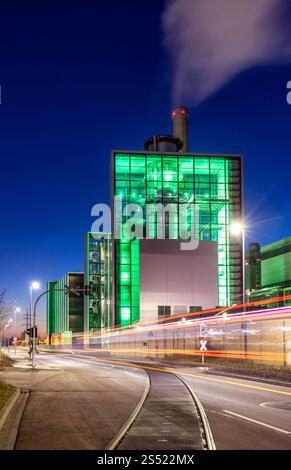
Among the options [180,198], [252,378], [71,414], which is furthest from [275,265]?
[71,414]

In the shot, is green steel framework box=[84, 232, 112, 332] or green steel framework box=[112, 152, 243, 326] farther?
green steel framework box=[84, 232, 112, 332]

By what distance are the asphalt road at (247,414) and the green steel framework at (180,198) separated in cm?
6065

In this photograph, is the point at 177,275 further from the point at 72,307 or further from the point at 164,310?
the point at 72,307

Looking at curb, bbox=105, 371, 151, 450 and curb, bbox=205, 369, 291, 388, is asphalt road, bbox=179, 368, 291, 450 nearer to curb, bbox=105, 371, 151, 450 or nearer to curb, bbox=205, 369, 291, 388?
curb, bbox=205, 369, 291, 388

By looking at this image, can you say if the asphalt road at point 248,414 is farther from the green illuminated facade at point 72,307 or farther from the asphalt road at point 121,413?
the green illuminated facade at point 72,307

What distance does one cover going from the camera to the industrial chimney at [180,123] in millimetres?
100312

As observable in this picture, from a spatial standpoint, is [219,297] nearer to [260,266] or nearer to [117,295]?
[117,295]

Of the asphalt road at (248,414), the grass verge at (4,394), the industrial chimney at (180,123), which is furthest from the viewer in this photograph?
the industrial chimney at (180,123)

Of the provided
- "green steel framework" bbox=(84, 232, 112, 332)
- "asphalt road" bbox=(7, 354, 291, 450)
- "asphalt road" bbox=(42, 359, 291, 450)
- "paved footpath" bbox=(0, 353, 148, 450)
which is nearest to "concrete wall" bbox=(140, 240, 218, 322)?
"green steel framework" bbox=(84, 232, 112, 332)

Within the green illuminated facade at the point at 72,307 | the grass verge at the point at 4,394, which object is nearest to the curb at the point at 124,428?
the grass verge at the point at 4,394

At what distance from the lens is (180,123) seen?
102062 mm

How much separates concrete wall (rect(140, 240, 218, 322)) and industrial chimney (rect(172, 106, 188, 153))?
71.3 feet

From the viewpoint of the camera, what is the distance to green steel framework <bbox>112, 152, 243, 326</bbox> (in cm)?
8788
